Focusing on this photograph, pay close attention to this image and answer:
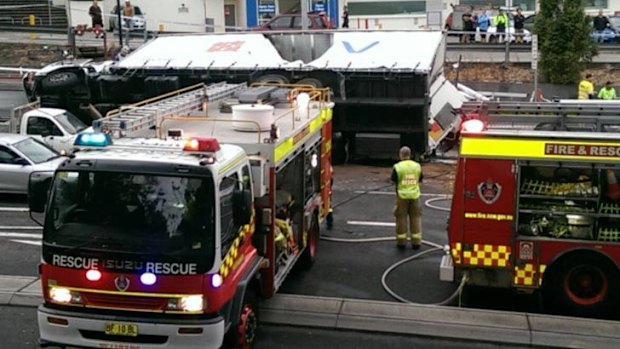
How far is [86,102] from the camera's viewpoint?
21906mm

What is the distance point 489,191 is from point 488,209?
207mm

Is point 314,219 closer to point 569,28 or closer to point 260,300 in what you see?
point 260,300

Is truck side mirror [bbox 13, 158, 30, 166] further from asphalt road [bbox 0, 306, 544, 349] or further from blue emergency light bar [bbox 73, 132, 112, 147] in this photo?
blue emergency light bar [bbox 73, 132, 112, 147]

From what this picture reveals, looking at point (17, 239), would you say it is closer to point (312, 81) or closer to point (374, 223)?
point (374, 223)

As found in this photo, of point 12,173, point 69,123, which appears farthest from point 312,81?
point 12,173

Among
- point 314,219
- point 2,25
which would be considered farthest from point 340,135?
point 2,25

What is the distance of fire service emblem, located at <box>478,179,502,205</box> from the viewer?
380 inches

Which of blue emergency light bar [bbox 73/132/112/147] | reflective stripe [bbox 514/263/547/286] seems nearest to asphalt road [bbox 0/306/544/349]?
reflective stripe [bbox 514/263/547/286]

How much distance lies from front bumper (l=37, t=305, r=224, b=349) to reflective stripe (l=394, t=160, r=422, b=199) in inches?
217

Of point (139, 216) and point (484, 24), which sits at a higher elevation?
point (484, 24)

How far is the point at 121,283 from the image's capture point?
7.30 metres

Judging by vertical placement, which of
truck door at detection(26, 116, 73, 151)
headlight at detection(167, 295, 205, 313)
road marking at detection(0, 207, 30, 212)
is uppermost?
truck door at detection(26, 116, 73, 151)

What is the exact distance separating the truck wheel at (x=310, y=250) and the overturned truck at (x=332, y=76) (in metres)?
8.10

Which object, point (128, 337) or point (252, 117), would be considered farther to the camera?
point (252, 117)
